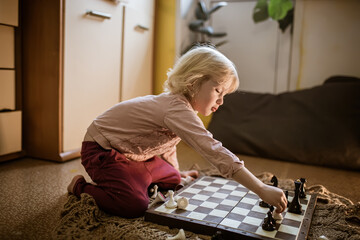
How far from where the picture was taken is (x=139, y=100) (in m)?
1.40

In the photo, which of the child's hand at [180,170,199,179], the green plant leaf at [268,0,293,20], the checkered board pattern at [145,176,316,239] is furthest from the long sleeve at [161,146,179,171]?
the green plant leaf at [268,0,293,20]

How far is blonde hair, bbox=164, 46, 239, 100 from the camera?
131 centimetres

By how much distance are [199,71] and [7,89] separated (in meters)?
1.09

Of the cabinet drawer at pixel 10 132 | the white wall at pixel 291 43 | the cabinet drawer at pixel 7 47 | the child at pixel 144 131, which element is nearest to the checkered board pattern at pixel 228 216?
the child at pixel 144 131

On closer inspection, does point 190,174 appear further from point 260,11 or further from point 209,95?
point 260,11

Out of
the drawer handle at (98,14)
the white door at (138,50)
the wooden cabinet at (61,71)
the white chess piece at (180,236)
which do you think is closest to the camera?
the white chess piece at (180,236)

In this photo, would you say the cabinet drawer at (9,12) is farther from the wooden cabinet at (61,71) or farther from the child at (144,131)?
the child at (144,131)

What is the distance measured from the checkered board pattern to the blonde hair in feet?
1.25

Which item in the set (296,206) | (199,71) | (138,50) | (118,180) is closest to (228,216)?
(296,206)

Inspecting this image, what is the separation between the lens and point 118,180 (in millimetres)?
1288

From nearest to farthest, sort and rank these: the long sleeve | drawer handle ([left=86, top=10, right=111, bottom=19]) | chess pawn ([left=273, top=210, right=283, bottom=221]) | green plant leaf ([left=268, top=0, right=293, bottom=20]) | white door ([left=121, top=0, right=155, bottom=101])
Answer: chess pawn ([left=273, top=210, right=283, bottom=221]), the long sleeve, drawer handle ([left=86, top=10, right=111, bottom=19]), white door ([left=121, top=0, right=155, bottom=101]), green plant leaf ([left=268, top=0, right=293, bottom=20])

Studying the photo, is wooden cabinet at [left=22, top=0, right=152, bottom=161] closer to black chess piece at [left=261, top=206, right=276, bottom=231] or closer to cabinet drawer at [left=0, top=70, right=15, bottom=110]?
cabinet drawer at [left=0, top=70, right=15, bottom=110]

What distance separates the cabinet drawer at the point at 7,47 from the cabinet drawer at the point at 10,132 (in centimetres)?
25

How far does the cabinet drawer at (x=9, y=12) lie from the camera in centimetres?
174
